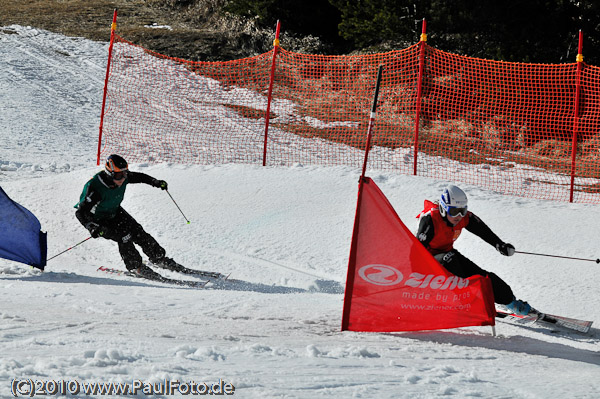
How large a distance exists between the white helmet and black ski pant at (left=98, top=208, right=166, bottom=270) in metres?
3.92

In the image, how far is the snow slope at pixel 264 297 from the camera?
4.50 metres

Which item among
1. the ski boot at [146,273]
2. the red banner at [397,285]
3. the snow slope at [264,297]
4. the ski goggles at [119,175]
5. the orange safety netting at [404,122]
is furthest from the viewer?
the orange safety netting at [404,122]

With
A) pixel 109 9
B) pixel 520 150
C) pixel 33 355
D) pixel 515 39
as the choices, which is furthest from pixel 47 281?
pixel 109 9

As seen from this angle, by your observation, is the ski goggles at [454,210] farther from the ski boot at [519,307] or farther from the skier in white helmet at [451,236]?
the ski boot at [519,307]

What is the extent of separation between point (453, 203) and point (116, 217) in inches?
171

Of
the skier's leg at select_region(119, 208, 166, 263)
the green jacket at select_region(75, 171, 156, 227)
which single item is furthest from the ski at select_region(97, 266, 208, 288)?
the green jacket at select_region(75, 171, 156, 227)

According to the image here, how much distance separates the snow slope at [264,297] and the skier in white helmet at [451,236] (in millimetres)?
362

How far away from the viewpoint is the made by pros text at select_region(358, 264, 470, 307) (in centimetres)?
562

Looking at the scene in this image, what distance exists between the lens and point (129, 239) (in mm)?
8570

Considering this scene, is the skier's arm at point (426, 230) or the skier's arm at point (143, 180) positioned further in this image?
the skier's arm at point (143, 180)

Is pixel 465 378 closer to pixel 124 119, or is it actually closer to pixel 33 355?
pixel 33 355

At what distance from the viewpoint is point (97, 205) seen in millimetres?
8344

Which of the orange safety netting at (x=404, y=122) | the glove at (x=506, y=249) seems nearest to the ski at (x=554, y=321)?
the glove at (x=506, y=249)

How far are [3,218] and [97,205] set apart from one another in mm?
1059
